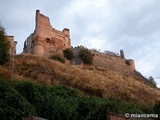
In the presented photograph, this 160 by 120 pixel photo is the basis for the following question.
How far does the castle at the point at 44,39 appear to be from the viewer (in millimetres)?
36375

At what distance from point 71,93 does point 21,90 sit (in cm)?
538

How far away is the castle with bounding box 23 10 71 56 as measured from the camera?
3638 cm

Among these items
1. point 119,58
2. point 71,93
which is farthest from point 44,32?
point 71,93

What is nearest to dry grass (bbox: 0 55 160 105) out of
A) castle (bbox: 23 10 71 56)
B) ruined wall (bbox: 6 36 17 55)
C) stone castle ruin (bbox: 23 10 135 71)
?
ruined wall (bbox: 6 36 17 55)

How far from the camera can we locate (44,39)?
3744cm

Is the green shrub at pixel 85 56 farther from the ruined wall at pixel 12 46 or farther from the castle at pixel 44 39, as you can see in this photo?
the ruined wall at pixel 12 46

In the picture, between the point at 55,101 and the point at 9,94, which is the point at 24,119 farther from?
the point at 55,101

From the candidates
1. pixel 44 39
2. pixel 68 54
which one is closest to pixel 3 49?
pixel 68 54

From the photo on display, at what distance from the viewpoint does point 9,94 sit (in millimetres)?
→ 8828

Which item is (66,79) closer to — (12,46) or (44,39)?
(12,46)

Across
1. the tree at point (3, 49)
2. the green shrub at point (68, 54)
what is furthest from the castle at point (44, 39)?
the tree at point (3, 49)

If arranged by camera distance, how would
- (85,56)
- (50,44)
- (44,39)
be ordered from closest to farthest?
(85,56), (44,39), (50,44)

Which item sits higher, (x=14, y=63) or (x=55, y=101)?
(x=14, y=63)

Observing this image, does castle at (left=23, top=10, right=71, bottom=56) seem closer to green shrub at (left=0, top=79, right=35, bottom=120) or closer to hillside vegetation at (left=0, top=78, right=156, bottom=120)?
hillside vegetation at (left=0, top=78, right=156, bottom=120)
